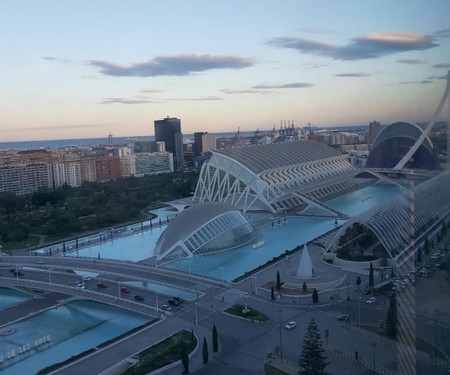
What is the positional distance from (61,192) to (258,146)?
8.34 meters

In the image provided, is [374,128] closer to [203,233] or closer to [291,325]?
[291,325]

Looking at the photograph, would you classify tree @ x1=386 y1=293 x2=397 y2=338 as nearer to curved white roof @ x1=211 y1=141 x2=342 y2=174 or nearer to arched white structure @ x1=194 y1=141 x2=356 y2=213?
arched white structure @ x1=194 y1=141 x2=356 y2=213

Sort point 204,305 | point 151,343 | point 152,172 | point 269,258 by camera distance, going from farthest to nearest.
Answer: point 152,172
point 269,258
point 204,305
point 151,343

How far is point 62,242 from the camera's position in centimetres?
1338

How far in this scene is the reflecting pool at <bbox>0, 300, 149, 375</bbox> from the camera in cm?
627

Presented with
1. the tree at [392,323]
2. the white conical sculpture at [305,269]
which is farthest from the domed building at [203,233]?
the tree at [392,323]

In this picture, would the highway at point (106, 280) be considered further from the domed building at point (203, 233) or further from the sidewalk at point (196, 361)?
the sidewalk at point (196, 361)

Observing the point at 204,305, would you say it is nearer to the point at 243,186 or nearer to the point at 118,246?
the point at 118,246

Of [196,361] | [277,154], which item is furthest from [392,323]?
[277,154]

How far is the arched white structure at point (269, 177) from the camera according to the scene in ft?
52.1

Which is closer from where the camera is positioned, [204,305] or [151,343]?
[151,343]

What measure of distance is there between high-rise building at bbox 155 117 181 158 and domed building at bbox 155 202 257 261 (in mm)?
28209

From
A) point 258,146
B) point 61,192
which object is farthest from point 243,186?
point 61,192

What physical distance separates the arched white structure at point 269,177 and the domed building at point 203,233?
389 cm
